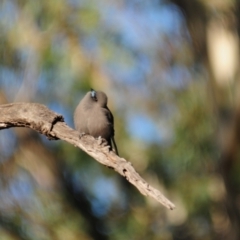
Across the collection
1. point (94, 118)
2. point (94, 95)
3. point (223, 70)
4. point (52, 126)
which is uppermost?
point (223, 70)

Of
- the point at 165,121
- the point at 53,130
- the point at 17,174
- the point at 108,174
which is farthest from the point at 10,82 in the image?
the point at 53,130

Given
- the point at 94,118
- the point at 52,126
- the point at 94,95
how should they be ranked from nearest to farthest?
1. the point at 52,126
2. the point at 94,118
3. the point at 94,95

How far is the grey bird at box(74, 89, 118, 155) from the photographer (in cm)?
440

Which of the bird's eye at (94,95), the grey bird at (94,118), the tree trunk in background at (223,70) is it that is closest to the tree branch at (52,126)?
the grey bird at (94,118)

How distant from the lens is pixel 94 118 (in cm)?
443

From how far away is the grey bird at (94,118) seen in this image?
173 inches

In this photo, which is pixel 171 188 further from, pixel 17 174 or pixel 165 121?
pixel 17 174

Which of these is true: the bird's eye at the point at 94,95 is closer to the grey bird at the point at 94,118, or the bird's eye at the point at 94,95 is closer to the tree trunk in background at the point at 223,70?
the grey bird at the point at 94,118

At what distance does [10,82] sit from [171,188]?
2.05m

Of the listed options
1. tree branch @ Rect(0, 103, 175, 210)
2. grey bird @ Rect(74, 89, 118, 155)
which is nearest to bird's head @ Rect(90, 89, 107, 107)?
grey bird @ Rect(74, 89, 118, 155)

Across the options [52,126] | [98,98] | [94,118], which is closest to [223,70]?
[98,98]

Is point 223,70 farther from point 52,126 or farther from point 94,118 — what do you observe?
point 52,126

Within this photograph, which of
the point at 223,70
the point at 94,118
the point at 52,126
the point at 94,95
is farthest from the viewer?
the point at 223,70

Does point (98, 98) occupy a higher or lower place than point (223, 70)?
lower
